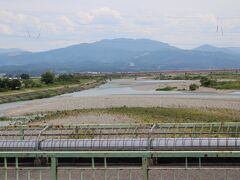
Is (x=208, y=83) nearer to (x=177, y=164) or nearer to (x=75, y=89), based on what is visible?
(x=75, y=89)

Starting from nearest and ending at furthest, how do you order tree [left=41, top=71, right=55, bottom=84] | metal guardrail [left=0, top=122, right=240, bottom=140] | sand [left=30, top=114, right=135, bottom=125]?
metal guardrail [left=0, top=122, right=240, bottom=140] → sand [left=30, top=114, right=135, bottom=125] → tree [left=41, top=71, right=55, bottom=84]

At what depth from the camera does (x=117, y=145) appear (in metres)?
12.8

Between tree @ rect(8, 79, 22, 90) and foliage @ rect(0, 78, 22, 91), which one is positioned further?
tree @ rect(8, 79, 22, 90)

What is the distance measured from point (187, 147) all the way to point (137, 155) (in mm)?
5233

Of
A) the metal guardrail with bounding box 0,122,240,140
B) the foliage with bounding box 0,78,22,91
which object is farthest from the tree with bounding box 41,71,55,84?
the metal guardrail with bounding box 0,122,240,140

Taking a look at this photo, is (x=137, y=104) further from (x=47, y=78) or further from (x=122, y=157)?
(x=47, y=78)

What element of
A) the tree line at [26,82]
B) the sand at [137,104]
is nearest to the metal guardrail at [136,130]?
the sand at [137,104]

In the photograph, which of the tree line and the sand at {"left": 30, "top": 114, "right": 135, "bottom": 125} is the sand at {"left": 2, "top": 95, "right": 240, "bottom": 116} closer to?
the sand at {"left": 30, "top": 114, "right": 135, "bottom": 125}

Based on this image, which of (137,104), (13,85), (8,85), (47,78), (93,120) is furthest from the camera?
(47,78)

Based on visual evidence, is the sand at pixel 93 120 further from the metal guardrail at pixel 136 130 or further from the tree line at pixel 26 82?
the tree line at pixel 26 82

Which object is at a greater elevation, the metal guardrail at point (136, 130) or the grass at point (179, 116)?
the metal guardrail at point (136, 130)

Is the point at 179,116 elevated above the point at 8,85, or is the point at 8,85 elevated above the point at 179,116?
the point at 179,116

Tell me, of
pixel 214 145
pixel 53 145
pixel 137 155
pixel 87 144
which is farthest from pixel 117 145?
pixel 137 155

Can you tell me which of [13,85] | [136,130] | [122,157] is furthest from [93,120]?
[13,85]
